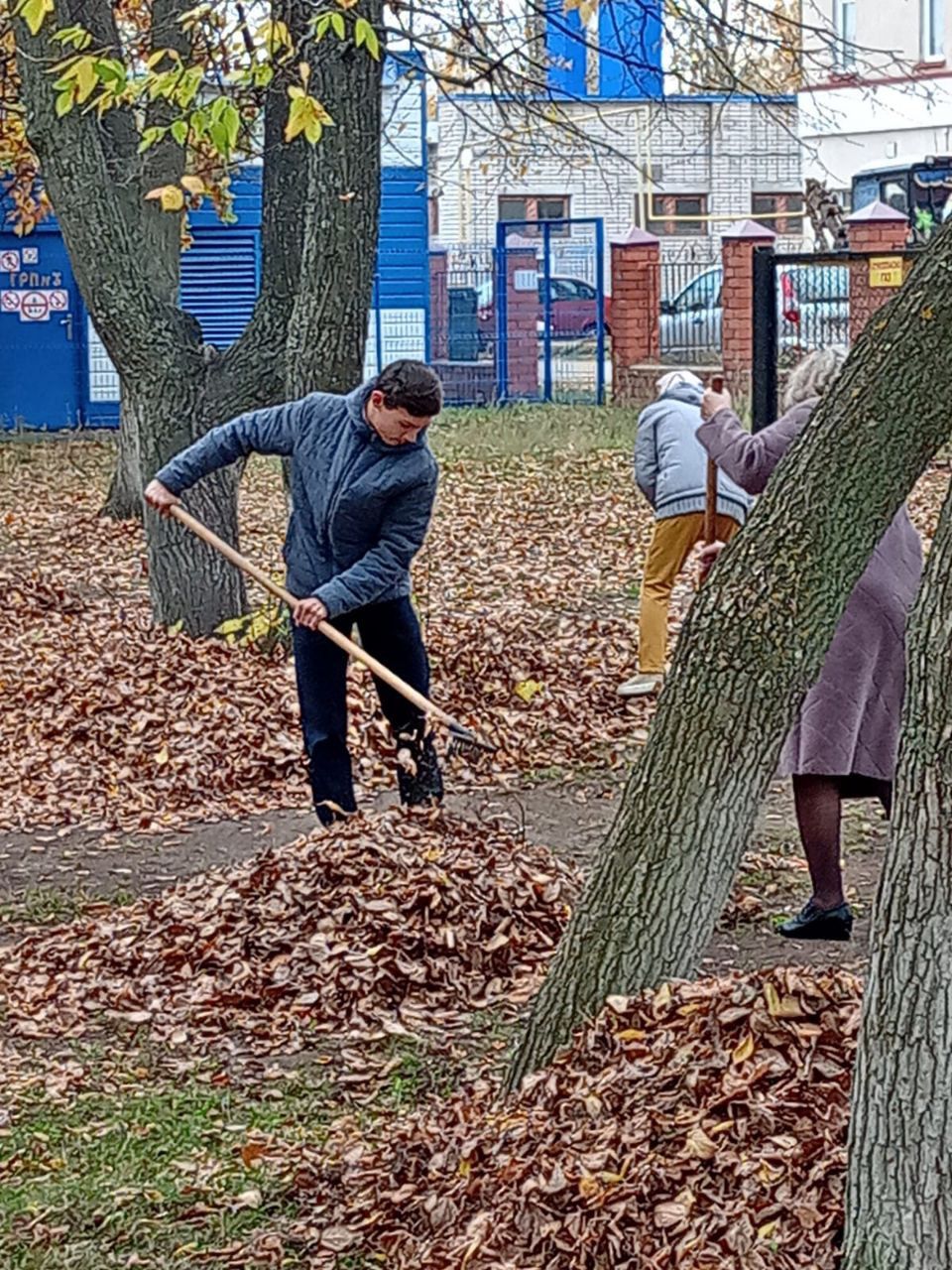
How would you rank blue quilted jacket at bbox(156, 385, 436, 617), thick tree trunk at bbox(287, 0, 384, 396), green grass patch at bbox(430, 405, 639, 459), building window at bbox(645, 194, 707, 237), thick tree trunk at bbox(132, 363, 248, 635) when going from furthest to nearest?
1. building window at bbox(645, 194, 707, 237)
2. green grass patch at bbox(430, 405, 639, 459)
3. thick tree trunk at bbox(132, 363, 248, 635)
4. thick tree trunk at bbox(287, 0, 384, 396)
5. blue quilted jacket at bbox(156, 385, 436, 617)

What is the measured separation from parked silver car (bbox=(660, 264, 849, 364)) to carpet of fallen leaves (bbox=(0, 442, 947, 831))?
2.97 meters

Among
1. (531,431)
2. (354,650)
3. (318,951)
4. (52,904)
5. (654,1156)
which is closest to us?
(654,1156)

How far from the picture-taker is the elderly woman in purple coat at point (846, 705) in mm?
6094

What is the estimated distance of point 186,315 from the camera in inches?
432

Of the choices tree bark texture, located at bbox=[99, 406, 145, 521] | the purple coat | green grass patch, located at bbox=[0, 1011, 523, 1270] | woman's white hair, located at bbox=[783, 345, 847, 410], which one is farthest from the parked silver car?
green grass patch, located at bbox=[0, 1011, 523, 1270]

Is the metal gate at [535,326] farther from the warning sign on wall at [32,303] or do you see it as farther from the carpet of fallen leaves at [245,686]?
the carpet of fallen leaves at [245,686]

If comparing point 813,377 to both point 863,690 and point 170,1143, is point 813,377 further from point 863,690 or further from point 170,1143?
point 170,1143

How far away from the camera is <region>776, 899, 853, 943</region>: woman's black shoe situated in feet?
20.6

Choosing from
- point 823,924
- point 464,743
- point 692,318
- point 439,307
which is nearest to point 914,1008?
point 823,924

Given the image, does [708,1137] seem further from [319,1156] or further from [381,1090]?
[381,1090]

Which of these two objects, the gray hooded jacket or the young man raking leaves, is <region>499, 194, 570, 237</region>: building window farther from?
the young man raking leaves

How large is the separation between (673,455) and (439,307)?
21689 millimetres

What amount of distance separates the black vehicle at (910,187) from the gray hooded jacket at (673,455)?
18.9m

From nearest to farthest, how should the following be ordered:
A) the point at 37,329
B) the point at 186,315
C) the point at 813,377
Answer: the point at 813,377
the point at 186,315
the point at 37,329
